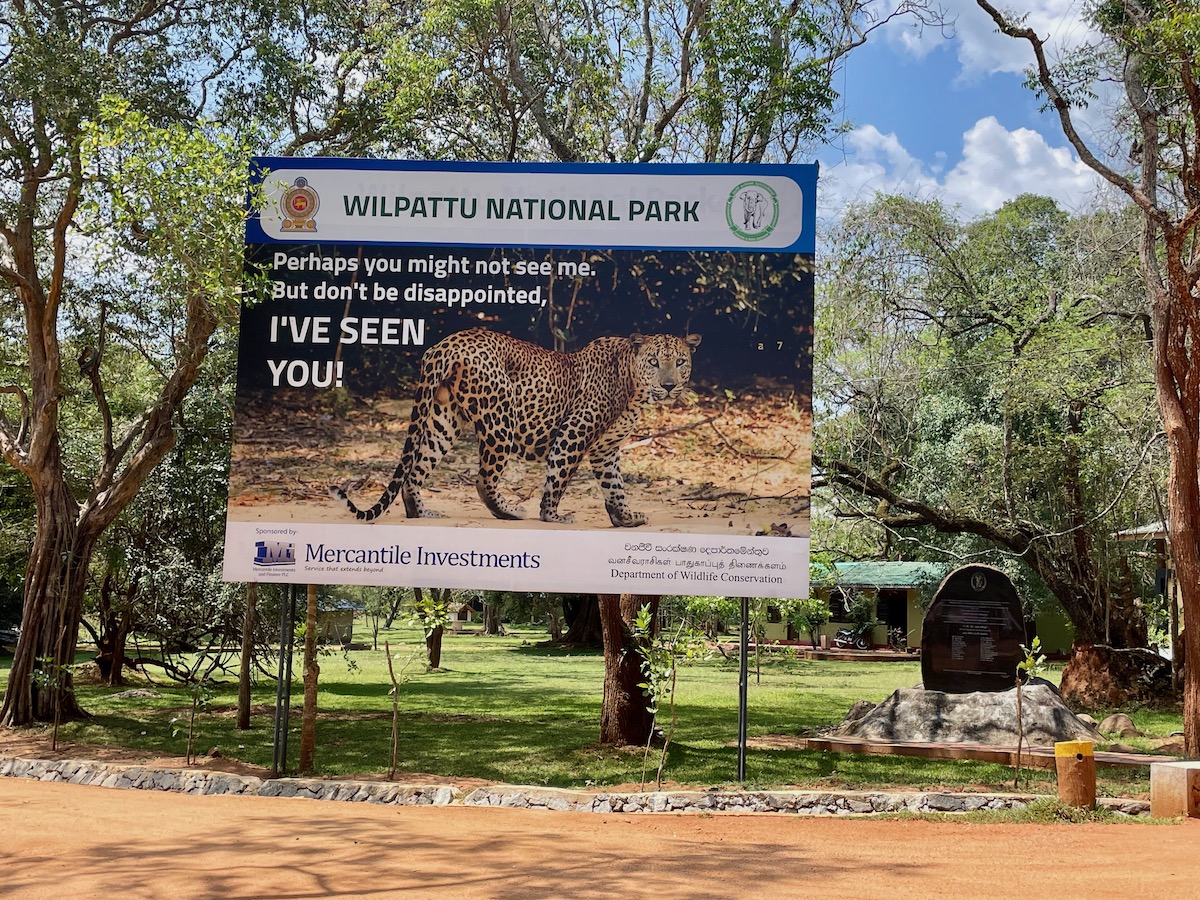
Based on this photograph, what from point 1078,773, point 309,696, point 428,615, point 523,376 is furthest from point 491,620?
point 1078,773

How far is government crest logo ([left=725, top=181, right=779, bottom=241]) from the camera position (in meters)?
10.4

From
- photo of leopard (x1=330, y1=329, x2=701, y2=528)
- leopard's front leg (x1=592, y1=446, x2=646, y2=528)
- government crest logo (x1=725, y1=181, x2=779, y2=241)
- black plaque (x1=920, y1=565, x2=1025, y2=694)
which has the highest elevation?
government crest logo (x1=725, y1=181, x2=779, y2=241)

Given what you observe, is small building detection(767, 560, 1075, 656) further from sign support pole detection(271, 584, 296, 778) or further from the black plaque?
sign support pole detection(271, 584, 296, 778)

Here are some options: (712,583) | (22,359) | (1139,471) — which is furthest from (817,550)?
(22,359)

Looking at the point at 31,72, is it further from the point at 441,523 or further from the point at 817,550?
the point at 817,550

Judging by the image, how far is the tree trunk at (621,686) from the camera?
12922 mm

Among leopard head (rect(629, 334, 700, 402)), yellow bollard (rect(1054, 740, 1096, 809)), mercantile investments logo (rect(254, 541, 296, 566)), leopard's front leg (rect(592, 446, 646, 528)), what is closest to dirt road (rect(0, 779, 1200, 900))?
yellow bollard (rect(1054, 740, 1096, 809))

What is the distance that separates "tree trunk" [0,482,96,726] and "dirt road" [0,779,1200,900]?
4813 mm

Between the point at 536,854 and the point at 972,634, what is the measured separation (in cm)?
748

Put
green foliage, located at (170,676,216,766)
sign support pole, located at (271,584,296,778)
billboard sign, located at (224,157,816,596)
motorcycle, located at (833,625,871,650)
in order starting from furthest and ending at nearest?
motorcycle, located at (833,625,871,650)
green foliage, located at (170,676,216,766)
sign support pole, located at (271,584,296,778)
billboard sign, located at (224,157,816,596)

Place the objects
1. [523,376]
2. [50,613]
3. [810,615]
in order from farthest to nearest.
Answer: [810,615]
[50,613]
[523,376]

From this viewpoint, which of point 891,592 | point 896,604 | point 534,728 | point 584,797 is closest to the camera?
point 584,797

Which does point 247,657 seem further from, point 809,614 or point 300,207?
point 809,614

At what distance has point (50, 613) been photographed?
46.2 feet
